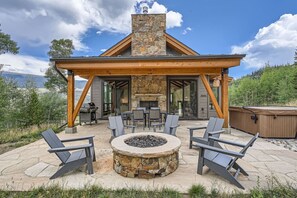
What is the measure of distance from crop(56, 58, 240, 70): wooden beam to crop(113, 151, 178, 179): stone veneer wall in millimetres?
3805

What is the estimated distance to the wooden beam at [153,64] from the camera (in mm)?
5703

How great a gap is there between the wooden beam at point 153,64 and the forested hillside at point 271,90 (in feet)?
49.1

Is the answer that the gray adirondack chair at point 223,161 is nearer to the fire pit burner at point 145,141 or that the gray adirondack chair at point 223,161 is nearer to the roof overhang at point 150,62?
the fire pit burner at point 145,141

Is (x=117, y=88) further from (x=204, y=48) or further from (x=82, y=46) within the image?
(x=204, y=48)

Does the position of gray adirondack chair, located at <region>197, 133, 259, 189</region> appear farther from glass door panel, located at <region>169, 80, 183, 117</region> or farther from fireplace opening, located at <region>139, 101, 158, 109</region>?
glass door panel, located at <region>169, 80, 183, 117</region>

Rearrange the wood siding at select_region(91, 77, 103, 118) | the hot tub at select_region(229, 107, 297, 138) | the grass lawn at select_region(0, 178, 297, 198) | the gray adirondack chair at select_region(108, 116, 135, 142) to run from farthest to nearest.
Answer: the wood siding at select_region(91, 77, 103, 118) < the hot tub at select_region(229, 107, 297, 138) < the gray adirondack chair at select_region(108, 116, 135, 142) < the grass lawn at select_region(0, 178, 297, 198)

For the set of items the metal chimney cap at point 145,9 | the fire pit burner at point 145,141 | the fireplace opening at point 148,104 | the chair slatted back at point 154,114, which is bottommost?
the fire pit burner at point 145,141

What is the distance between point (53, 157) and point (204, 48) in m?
20.4

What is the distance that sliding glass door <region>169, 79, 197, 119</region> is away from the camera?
33.7 ft

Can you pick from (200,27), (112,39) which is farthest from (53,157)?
(200,27)

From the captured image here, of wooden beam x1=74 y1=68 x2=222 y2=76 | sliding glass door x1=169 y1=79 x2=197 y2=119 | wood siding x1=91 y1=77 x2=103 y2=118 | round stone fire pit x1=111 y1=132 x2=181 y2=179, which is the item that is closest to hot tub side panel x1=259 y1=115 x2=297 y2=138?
wooden beam x1=74 y1=68 x2=222 y2=76

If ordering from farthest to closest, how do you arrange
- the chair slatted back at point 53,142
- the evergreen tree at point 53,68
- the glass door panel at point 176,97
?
the evergreen tree at point 53,68
the glass door panel at point 176,97
the chair slatted back at point 53,142

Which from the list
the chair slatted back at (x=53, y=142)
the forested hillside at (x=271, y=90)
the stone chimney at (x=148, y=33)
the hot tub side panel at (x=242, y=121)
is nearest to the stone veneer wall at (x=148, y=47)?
the stone chimney at (x=148, y=33)

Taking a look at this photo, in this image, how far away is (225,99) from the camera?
612cm
